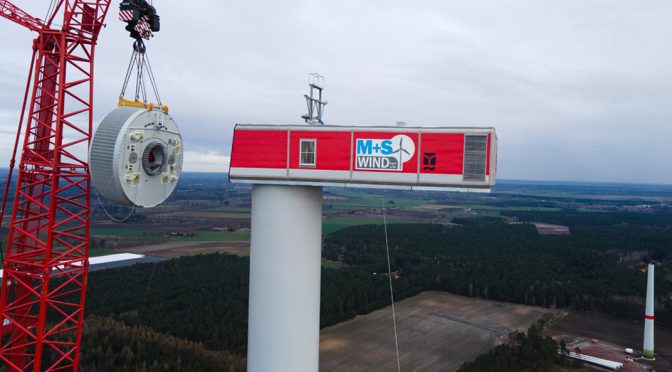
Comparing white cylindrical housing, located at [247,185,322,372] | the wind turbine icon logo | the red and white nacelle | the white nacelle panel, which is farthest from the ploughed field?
the wind turbine icon logo

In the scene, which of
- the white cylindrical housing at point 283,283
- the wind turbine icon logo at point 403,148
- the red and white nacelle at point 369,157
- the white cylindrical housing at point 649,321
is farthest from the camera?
the white cylindrical housing at point 649,321

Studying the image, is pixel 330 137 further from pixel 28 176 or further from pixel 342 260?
pixel 342 260

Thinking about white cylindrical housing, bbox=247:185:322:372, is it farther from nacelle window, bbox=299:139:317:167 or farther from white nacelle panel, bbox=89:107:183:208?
white nacelle panel, bbox=89:107:183:208

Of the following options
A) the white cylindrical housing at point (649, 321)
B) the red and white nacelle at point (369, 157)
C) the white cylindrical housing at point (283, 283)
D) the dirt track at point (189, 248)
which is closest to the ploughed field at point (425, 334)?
the white cylindrical housing at point (649, 321)

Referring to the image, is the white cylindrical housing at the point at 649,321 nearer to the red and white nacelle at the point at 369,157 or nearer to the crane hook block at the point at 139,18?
the red and white nacelle at the point at 369,157

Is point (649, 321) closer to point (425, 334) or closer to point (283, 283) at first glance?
point (425, 334)

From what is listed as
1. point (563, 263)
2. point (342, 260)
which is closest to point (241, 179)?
point (342, 260)
